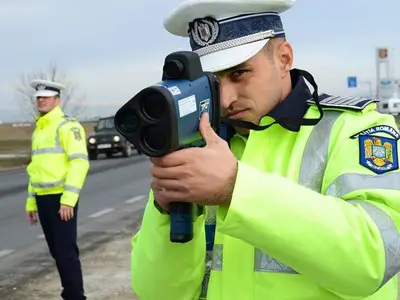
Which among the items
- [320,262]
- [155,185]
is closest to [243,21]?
[155,185]

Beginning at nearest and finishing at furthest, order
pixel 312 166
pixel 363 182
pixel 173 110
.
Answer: pixel 173 110 < pixel 363 182 < pixel 312 166

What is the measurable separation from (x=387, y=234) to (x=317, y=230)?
0.18 m

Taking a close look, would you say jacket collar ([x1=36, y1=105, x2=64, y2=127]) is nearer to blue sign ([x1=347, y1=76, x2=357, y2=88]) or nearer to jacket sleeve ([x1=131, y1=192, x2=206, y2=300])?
jacket sleeve ([x1=131, y1=192, x2=206, y2=300])

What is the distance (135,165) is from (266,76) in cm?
2103

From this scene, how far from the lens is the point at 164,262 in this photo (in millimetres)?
1980

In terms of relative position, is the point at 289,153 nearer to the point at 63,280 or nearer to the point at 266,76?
the point at 266,76

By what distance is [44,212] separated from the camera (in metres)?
5.86

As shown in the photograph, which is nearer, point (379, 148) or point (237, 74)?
point (379, 148)

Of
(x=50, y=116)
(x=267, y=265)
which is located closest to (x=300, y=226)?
(x=267, y=265)

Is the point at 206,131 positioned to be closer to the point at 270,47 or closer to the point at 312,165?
the point at 312,165

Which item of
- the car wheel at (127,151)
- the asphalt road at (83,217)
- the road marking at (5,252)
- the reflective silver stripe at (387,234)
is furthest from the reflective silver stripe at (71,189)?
the car wheel at (127,151)

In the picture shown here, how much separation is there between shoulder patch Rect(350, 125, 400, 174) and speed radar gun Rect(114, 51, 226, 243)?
14.8 inches

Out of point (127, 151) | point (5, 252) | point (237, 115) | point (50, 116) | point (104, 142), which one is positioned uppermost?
point (237, 115)

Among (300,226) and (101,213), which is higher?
(300,226)
